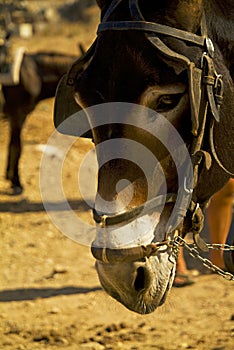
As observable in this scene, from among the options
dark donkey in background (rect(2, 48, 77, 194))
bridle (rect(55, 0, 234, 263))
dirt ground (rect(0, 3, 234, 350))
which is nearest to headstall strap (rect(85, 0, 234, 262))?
bridle (rect(55, 0, 234, 263))

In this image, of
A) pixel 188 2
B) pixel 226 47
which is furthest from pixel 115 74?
pixel 226 47

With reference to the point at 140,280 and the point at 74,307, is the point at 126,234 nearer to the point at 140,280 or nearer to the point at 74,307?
the point at 140,280

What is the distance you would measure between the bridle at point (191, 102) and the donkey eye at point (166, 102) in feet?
0.21

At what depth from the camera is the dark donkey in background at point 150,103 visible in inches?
101

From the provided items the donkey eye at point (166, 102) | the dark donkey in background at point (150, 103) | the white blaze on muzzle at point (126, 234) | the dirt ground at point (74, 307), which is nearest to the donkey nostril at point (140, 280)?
the dark donkey in background at point (150, 103)

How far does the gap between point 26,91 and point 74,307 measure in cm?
507

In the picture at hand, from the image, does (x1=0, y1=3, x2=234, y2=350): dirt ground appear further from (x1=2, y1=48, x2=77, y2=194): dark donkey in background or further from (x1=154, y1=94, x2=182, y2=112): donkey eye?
(x1=2, y1=48, x2=77, y2=194): dark donkey in background

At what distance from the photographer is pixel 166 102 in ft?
8.46

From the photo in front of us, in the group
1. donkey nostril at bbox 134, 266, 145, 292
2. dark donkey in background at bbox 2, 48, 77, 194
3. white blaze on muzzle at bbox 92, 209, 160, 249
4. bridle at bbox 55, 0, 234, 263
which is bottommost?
dark donkey in background at bbox 2, 48, 77, 194

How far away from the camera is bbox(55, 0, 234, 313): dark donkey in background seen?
101 inches

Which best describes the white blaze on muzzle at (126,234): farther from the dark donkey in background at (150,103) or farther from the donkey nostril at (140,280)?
the donkey nostril at (140,280)

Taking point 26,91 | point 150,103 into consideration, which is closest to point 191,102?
point 150,103

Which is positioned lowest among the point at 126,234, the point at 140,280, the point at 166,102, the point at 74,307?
the point at 74,307

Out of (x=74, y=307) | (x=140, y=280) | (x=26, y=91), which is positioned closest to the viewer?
(x=140, y=280)
